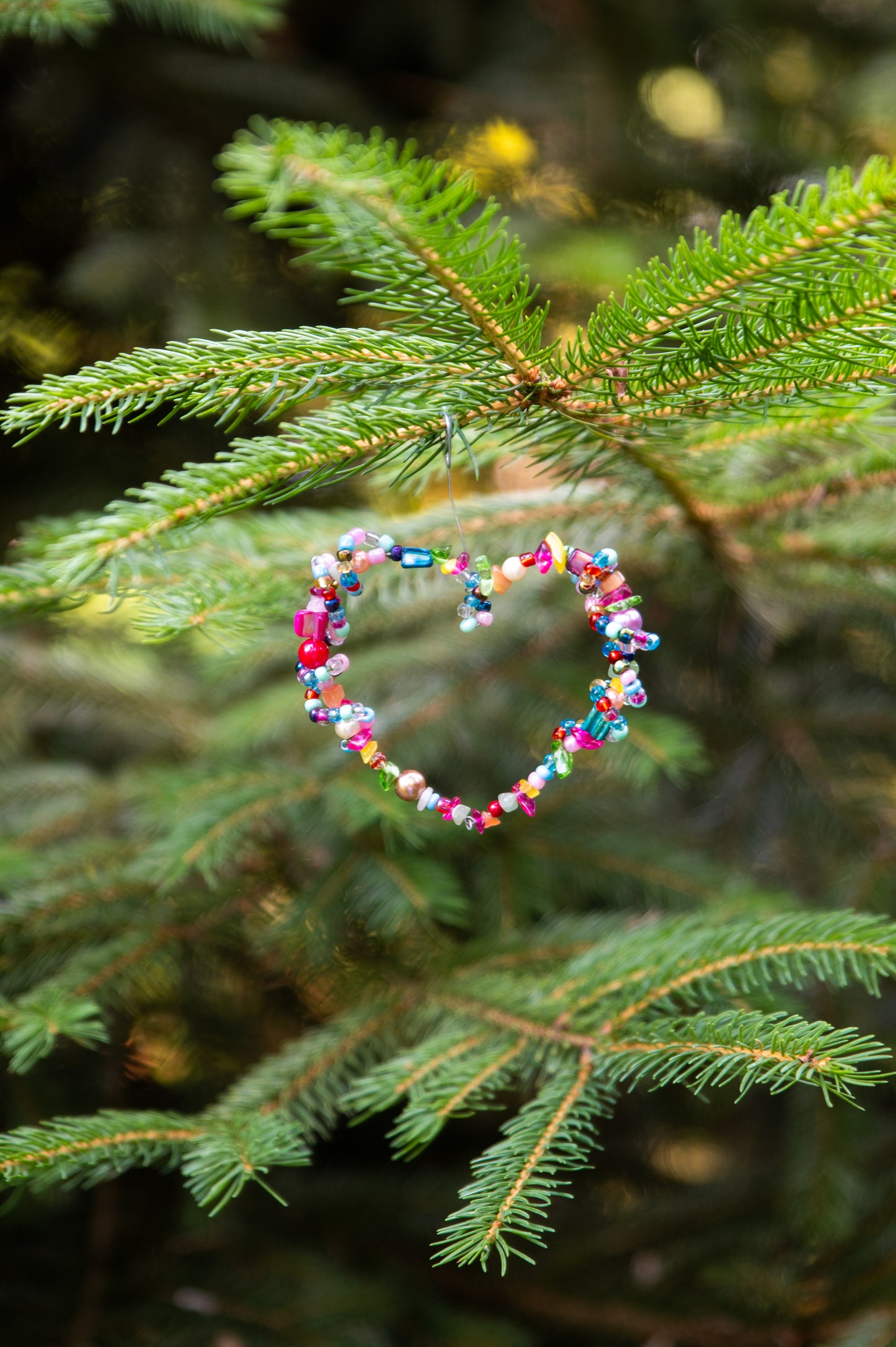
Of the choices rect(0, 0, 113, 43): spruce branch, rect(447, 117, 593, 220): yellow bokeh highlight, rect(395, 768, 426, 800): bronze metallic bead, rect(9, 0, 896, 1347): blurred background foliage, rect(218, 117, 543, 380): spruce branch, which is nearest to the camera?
rect(218, 117, 543, 380): spruce branch

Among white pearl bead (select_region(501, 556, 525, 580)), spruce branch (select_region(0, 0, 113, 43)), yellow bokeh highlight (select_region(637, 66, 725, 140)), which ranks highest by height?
yellow bokeh highlight (select_region(637, 66, 725, 140))

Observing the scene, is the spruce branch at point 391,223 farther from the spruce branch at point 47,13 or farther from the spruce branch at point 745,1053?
the spruce branch at point 47,13

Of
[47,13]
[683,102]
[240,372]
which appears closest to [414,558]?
[240,372]

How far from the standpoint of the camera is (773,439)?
33.4 inches

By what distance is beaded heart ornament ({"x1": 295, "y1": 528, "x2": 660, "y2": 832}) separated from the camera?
673mm

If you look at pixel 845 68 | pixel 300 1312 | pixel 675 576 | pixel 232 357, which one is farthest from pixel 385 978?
pixel 845 68

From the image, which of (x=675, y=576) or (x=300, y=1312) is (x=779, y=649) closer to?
(x=675, y=576)

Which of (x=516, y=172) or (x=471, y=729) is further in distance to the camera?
(x=516, y=172)

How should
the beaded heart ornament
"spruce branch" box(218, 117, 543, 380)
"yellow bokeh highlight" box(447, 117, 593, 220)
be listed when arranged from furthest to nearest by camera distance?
"yellow bokeh highlight" box(447, 117, 593, 220) → the beaded heart ornament → "spruce branch" box(218, 117, 543, 380)

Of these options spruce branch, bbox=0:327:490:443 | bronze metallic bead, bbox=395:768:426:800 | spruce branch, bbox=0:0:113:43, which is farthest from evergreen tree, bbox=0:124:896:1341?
spruce branch, bbox=0:0:113:43

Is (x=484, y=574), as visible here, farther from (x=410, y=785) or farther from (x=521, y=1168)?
(x=521, y=1168)

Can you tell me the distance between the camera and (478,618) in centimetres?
71

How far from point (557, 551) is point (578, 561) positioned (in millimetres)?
21

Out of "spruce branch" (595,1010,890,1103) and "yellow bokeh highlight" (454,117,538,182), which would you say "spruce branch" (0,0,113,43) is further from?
"spruce branch" (595,1010,890,1103)
